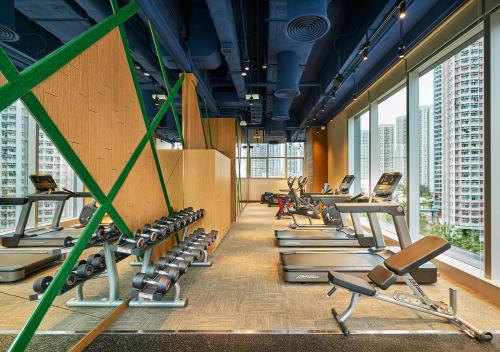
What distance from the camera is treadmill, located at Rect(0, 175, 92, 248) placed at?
223cm

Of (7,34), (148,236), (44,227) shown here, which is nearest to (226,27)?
(7,34)

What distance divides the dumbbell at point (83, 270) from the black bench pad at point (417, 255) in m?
2.87

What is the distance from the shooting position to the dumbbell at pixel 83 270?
8.68 feet

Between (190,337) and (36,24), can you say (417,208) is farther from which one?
(36,24)

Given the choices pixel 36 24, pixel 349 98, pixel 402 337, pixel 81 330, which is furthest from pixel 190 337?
pixel 349 98

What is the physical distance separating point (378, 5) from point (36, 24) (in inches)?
177

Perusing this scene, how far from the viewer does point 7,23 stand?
222cm

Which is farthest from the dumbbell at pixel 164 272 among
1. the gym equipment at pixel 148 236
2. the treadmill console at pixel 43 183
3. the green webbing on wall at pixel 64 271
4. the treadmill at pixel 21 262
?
the treadmill console at pixel 43 183

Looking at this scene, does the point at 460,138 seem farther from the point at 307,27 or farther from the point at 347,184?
the point at 307,27

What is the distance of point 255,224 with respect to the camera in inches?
357

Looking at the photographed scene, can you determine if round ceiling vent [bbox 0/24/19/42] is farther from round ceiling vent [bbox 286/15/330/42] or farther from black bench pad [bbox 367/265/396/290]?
black bench pad [bbox 367/265/396/290]

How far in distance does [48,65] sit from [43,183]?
3.02 feet

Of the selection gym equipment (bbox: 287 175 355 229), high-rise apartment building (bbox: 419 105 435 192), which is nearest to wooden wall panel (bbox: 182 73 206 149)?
gym equipment (bbox: 287 175 355 229)

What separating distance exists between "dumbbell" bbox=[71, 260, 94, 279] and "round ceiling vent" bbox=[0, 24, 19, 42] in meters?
1.91
